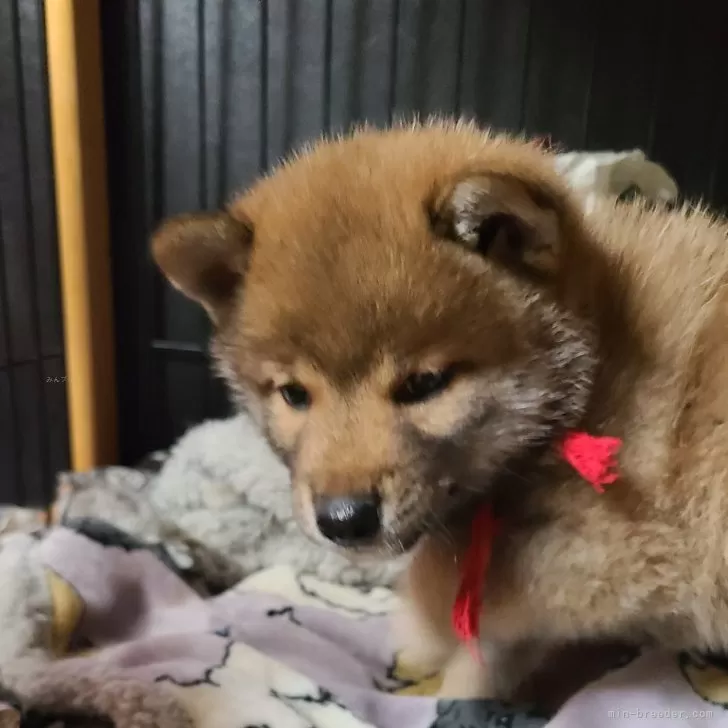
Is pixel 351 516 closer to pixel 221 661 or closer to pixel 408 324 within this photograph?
pixel 408 324

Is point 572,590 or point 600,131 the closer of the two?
point 572,590

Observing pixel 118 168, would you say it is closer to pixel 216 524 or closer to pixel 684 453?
pixel 216 524

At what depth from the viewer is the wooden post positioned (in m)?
1.60

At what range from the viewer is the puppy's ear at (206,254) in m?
0.96

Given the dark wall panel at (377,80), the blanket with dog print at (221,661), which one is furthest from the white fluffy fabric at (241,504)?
the dark wall panel at (377,80)

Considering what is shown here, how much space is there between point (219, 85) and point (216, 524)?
84cm

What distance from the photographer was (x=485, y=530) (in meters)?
0.98

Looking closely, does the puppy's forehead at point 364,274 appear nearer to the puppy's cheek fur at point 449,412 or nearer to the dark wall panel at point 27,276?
the puppy's cheek fur at point 449,412

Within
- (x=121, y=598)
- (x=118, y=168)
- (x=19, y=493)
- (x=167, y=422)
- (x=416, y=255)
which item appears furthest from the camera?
(x=167, y=422)

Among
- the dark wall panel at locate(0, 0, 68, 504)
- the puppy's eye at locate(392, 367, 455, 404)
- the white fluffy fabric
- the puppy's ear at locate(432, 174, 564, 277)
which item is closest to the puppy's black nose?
the puppy's eye at locate(392, 367, 455, 404)

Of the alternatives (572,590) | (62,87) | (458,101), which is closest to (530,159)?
(572,590)

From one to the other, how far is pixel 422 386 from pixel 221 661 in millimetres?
518

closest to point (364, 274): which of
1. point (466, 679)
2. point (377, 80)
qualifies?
point (466, 679)

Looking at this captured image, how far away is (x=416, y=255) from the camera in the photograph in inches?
34.6
